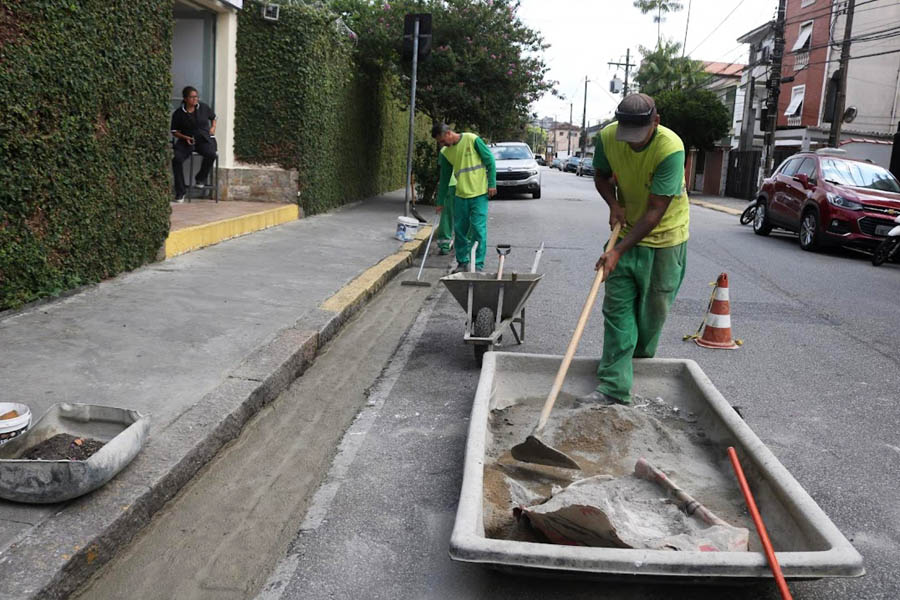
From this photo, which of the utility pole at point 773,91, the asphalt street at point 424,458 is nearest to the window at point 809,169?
the asphalt street at point 424,458

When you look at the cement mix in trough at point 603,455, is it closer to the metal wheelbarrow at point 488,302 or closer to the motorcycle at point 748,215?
the metal wheelbarrow at point 488,302

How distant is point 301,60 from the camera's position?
12984mm

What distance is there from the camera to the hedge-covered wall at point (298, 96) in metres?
12.9

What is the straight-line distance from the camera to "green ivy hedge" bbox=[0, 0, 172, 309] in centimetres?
573

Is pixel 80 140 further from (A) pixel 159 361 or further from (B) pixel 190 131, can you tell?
(B) pixel 190 131

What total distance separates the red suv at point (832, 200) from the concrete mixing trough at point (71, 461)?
42.9 ft

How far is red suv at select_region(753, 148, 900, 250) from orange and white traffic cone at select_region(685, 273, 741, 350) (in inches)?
323

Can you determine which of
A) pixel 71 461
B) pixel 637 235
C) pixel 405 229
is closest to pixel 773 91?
pixel 405 229

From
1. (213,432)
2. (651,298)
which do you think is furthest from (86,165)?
(651,298)

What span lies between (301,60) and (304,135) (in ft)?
3.82

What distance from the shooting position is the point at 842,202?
14.0 m

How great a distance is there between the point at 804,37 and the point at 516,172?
1994cm

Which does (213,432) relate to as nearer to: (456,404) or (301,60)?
(456,404)

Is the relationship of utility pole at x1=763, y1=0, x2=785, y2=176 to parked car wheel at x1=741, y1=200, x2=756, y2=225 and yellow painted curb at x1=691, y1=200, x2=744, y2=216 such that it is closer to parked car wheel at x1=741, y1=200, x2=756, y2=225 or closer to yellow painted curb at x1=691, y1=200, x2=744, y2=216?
yellow painted curb at x1=691, y1=200, x2=744, y2=216
